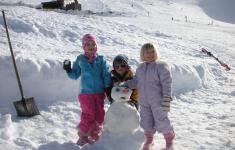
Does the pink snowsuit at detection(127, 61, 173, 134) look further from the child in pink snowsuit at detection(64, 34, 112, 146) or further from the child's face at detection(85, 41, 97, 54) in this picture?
the child's face at detection(85, 41, 97, 54)

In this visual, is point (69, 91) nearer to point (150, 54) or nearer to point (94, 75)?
point (94, 75)

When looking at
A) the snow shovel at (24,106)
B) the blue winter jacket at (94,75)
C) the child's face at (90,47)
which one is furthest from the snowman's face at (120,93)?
the snow shovel at (24,106)

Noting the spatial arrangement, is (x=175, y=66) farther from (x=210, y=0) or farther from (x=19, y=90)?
(x=210, y=0)

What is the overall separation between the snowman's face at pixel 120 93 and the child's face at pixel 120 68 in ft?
1.78

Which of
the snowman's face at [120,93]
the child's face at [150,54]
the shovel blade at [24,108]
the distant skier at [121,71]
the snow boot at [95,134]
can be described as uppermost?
the child's face at [150,54]

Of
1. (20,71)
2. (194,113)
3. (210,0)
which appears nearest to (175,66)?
(194,113)

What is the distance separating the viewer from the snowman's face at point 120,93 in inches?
223

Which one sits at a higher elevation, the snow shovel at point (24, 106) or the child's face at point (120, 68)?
the child's face at point (120, 68)

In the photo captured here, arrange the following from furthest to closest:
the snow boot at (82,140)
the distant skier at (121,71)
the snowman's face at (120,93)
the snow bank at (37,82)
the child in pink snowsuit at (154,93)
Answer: the snow bank at (37,82) < the distant skier at (121,71) < the snow boot at (82,140) < the snowman's face at (120,93) < the child in pink snowsuit at (154,93)

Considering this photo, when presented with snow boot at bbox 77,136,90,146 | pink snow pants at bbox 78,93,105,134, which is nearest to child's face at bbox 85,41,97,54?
pink snow pants at bbox 78,93,105,134

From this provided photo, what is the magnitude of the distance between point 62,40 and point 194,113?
4978mm

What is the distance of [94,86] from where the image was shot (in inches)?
235

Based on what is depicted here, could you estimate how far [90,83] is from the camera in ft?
19.5

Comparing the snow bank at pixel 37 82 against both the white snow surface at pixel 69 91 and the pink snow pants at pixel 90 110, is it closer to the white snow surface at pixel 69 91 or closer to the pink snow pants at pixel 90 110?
the white snow surface at pixel 69 91
